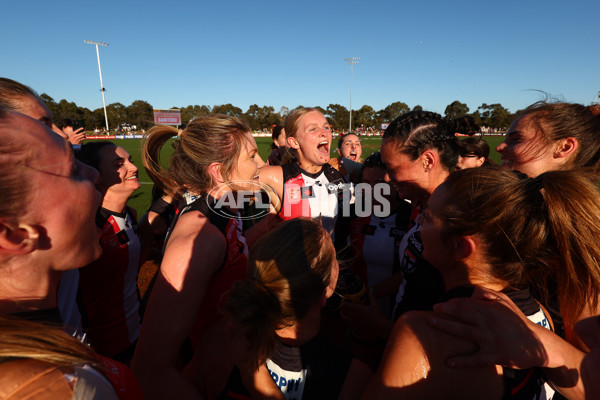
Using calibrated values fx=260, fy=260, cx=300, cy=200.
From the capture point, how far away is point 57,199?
0.91m

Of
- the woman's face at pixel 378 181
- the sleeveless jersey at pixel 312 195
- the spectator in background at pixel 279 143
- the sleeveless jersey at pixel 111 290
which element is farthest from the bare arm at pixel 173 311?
the spectator in background at pixel 279 143

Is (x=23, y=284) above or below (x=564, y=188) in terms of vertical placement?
below

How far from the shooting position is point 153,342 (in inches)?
49.3

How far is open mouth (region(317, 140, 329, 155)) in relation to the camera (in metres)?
4.12

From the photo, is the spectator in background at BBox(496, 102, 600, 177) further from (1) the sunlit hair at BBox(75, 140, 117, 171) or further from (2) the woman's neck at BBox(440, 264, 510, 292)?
(1) the sunlit hair at BBox(75, 140, 117, 171)

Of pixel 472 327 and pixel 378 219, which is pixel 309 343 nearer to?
pixel 472 327

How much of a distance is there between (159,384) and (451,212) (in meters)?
1.66

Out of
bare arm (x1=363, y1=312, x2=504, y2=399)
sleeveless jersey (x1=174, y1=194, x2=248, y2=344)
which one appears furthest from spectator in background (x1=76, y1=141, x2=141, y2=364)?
bare arm (x1=363, y1=312, x2=504, y2=399)

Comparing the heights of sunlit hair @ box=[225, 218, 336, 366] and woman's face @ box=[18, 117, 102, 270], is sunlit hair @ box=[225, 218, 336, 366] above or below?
below

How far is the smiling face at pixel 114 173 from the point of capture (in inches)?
93.4

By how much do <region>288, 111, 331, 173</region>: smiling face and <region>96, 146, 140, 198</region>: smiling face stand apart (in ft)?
7.77

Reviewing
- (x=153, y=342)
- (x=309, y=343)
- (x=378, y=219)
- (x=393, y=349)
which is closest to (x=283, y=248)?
(x=309, y=343)

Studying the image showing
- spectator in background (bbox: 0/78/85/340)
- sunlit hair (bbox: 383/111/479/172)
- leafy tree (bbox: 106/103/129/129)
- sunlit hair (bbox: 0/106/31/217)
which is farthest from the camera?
leafy tree (bbox: 106/103/129/129)

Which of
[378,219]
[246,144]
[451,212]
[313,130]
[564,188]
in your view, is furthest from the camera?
[313,130]
